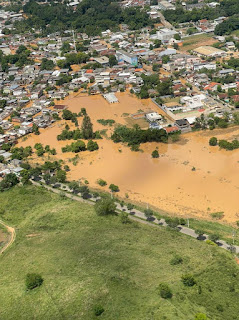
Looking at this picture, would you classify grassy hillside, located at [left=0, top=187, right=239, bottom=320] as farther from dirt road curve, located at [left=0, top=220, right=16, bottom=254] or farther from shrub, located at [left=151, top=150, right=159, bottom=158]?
shrub, located at [left=151, top=150, right=159, bottom=158]

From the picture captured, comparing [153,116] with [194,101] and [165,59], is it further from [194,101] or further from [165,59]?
[165,59]

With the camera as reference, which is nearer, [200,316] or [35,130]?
[200,316]

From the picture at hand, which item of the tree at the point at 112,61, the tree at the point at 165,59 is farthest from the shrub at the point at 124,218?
the tree at the point at 112,61

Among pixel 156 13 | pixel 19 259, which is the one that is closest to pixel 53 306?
pixel 19 259

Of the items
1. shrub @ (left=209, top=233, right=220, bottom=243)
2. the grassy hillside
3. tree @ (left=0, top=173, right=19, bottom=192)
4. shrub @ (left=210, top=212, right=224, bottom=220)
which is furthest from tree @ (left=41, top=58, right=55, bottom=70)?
shrub @ (left=209, top=233, right=220, bottom=243)

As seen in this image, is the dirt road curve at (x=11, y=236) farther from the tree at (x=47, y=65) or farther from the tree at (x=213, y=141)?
the tree at (x=47, y=65)

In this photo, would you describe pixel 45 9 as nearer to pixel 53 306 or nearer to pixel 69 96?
pixel 69 96

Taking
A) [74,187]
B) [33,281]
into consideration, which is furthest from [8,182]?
[33,281]
